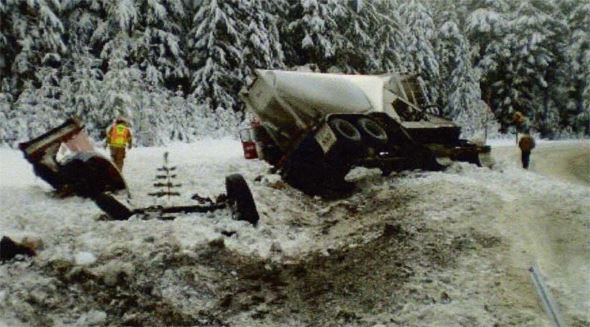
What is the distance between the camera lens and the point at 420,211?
813cm

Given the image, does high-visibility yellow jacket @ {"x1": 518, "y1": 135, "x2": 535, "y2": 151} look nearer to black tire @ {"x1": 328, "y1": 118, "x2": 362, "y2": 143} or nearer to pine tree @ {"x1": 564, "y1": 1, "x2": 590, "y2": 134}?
black tire @ {"x1": 328, "y1": 118, "x2": 362, "y2": 143}

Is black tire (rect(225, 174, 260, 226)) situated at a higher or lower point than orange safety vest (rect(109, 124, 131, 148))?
lower

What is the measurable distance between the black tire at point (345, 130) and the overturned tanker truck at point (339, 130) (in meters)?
0.02

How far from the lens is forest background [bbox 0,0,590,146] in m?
18.3

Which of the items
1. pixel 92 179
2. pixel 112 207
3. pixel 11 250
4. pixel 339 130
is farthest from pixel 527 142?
pixel 11 250

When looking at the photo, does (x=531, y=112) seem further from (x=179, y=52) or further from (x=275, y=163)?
(x=275, y=163)

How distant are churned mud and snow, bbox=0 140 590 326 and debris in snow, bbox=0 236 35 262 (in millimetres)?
117

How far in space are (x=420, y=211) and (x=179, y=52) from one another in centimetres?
1662

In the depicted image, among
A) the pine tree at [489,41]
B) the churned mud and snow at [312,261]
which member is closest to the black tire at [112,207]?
the churned mud and snow at [312,261]

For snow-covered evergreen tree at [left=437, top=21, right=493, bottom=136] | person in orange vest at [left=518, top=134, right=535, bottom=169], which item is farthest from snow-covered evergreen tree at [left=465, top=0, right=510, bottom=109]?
person in orange vest at [left=518, top=134, right=535, bottom=169]

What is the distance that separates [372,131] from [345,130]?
63cm

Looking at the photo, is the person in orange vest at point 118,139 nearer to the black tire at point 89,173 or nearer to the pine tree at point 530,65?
the black tire at point 89,173

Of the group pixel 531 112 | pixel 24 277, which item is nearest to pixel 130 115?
pixel 24 277

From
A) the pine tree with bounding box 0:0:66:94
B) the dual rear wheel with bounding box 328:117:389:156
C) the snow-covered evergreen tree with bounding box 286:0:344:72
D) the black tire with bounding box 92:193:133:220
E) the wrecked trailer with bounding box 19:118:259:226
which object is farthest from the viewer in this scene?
the snow-covered evergreen tree with bounding box 286:0:344:72
